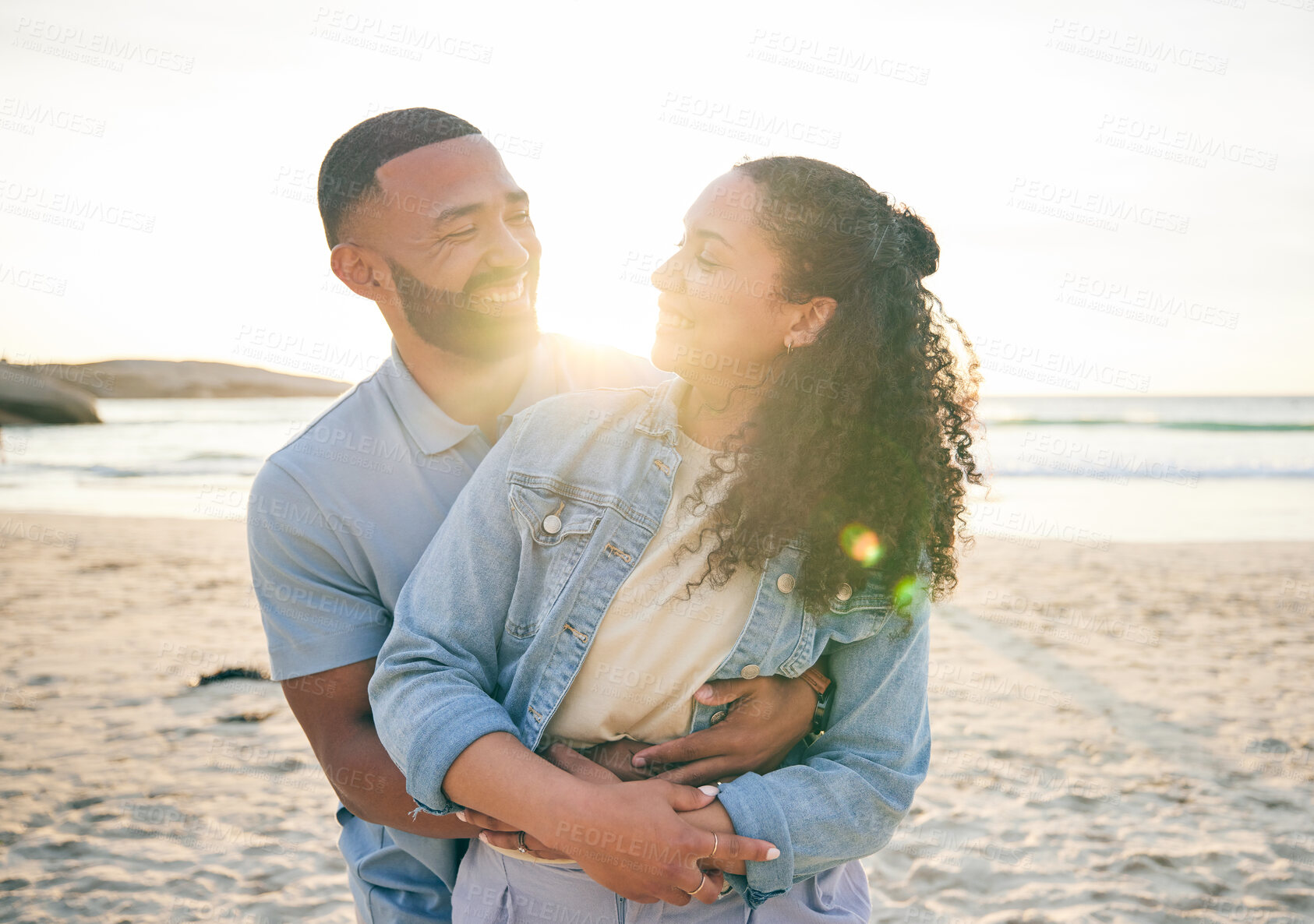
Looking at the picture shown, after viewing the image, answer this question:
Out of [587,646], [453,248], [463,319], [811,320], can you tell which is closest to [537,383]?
[463,319]

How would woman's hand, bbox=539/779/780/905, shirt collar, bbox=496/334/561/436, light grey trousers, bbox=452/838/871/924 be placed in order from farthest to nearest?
shirt collar, bbox=496/334/561/436
light grey trousers, bbox=452/838/871/924
woman's hand, bbox=539/779/780/905

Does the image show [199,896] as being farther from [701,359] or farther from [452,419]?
[701,359]

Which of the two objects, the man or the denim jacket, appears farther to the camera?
the man

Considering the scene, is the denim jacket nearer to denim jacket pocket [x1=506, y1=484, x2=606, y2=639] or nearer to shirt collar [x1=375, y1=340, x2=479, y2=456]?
denim jacket pocket [x1=506, y1=484, x2=606, y2=639]

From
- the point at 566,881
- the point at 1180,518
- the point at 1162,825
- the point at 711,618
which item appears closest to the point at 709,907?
the point at 566,881

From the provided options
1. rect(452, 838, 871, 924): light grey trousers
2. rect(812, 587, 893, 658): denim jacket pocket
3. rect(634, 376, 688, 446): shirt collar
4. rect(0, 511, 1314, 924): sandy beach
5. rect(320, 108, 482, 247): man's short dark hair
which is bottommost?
rect(0, 511, 1314, 924): sandy beach

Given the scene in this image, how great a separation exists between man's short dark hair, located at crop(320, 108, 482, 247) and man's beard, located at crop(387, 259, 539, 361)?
0.82 ft

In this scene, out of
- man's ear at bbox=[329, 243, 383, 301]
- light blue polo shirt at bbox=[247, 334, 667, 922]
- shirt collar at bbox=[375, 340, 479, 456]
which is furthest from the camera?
man's ear at bbox=[329, 243, 383, 301]

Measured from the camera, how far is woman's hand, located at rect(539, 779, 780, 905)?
147 cm

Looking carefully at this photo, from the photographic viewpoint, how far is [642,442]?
6.11ft

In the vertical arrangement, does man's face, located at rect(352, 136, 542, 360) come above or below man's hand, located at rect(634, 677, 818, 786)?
above

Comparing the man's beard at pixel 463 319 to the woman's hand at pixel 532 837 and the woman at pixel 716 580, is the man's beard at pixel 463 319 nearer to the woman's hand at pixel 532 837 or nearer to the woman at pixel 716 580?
the woman at pixel 716 580

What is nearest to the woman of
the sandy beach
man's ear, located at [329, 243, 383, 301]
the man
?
the man

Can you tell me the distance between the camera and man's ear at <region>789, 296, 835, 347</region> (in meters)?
1.88
